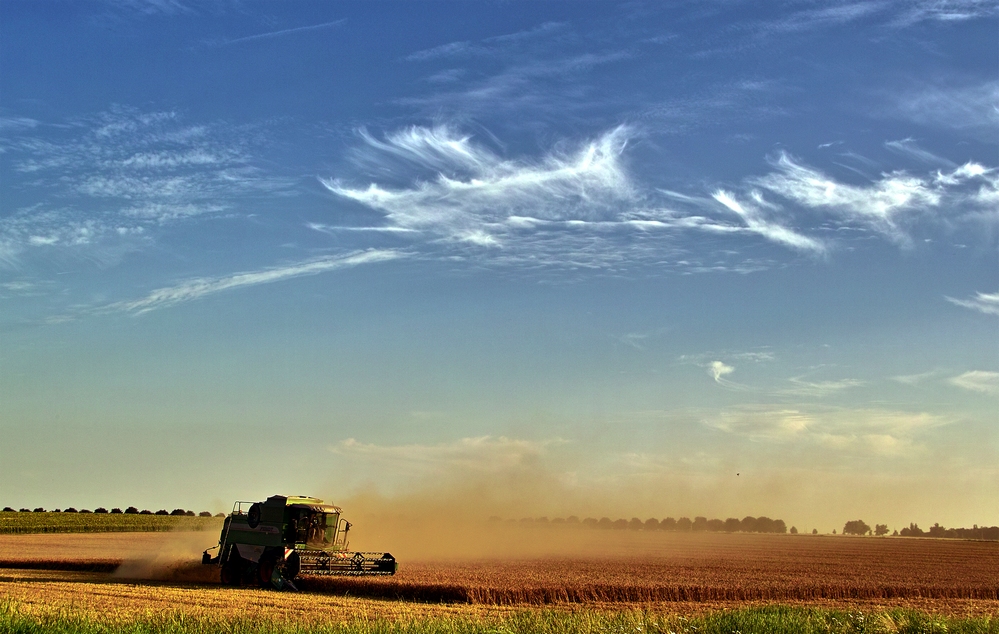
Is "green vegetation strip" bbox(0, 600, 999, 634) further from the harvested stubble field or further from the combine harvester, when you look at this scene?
the combine harvester

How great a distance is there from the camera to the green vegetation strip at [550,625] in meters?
17.0

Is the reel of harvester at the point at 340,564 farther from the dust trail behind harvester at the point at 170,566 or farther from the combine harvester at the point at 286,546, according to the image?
the dust trail behind harvester at the point at 170,566

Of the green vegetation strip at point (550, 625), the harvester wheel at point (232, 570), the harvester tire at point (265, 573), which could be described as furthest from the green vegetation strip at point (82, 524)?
the green vegetation strip at point (550, 625)

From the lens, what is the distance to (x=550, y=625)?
704 inches

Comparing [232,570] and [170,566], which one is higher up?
[232,570]

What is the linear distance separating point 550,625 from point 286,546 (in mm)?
22071

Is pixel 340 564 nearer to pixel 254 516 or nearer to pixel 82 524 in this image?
pixel 254 516

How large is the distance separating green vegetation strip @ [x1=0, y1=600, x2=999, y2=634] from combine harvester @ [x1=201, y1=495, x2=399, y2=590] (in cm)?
1769

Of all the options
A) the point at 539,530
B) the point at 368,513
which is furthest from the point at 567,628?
the point at 539,530

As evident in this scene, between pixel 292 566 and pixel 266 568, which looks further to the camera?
pixel 266 568

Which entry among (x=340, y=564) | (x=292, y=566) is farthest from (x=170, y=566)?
(x=340, y=564)

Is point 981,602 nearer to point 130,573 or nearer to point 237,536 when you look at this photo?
point 237,536

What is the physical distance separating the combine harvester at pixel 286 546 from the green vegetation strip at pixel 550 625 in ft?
58.0

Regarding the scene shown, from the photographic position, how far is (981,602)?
37438 millimetres
